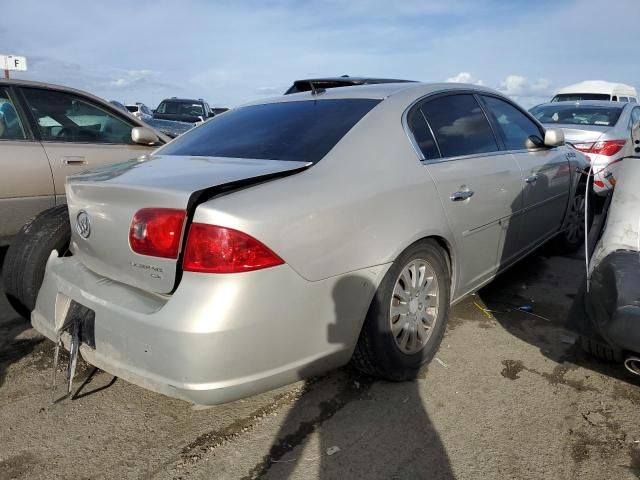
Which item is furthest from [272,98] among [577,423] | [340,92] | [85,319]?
[577,423]

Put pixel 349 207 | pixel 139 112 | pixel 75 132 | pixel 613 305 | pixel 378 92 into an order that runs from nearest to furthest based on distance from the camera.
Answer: pixel 349 207 < pixel 613 305 < pixel 378 92 < pixel 75 132 < pixel 139 112

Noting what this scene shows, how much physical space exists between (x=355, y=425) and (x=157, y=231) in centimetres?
127

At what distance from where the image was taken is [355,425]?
2.43m

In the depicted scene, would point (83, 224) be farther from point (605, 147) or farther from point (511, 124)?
point (605, 147)

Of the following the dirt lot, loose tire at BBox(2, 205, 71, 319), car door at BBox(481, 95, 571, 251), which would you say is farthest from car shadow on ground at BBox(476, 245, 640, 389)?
loose tire at BBox(2, 205, 71, 319)

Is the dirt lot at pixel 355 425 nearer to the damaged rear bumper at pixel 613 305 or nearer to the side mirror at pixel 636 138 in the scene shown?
the damaged rear bumper at pixel 613 305

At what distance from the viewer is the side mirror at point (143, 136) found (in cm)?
418

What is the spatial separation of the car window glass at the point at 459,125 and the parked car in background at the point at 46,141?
242 cm

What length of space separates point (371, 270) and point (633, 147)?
161cm

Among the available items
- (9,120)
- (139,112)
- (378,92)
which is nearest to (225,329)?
(378,92)

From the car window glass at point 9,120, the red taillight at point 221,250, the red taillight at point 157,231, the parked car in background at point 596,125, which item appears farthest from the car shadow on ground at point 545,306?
the car window glass at point 9,120

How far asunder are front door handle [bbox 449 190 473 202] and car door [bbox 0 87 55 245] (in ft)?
10.4

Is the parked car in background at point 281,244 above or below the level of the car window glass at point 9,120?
below

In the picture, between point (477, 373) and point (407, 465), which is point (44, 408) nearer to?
point (407, 465)
